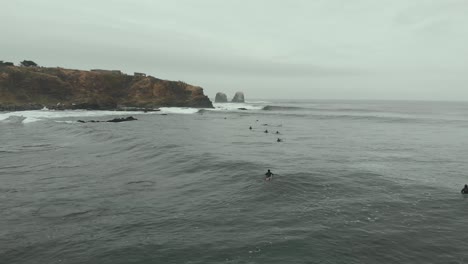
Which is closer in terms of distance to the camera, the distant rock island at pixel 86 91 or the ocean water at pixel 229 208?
the ocean water at pixel 229 208

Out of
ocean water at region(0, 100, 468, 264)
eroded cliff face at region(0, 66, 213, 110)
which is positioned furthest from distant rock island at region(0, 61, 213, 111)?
ocean water at region(0, 100, 468, 264)

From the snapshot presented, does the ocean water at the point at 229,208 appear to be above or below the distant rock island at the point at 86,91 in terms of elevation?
below

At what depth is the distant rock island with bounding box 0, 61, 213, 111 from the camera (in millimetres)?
115750

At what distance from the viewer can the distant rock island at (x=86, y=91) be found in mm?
115750

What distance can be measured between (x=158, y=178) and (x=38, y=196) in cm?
792

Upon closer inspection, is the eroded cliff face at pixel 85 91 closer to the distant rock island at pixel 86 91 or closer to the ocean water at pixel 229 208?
the distant rock island at pixel 86 91

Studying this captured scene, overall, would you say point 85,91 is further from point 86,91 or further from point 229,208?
point 229,208

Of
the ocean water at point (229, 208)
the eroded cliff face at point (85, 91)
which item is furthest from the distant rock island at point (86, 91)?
the ocean water at point (229, 208)

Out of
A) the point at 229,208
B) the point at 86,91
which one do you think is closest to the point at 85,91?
the point at 86,91

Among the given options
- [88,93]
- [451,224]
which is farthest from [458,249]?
[88,93]

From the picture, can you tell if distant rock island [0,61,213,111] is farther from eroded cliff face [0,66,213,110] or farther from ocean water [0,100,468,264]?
ocean water [0,100,468,264]

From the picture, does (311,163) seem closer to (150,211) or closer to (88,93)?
(150,211)

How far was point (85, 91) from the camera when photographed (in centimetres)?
13300

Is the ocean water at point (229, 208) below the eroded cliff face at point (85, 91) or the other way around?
below
